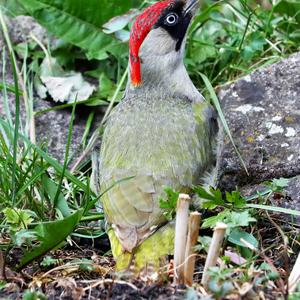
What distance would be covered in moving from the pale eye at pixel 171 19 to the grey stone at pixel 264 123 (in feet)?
2.08

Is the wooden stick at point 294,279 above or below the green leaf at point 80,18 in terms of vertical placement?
below

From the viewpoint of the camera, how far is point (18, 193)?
13.0 ft

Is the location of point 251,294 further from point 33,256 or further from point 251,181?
point 251,181

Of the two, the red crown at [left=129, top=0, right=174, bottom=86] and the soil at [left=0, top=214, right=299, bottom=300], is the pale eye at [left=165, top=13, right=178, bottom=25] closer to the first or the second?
the red crown at [left=129, top=0, right=174, bottom=86]

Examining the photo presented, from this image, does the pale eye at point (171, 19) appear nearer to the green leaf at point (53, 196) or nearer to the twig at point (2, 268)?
the green leaf at point (53, 196)

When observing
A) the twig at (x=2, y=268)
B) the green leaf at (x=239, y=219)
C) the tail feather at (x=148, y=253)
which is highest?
the green leaf at (x=239, y=219)

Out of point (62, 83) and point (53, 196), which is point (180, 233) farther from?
point (62, 83)

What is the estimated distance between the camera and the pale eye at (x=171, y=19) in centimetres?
440

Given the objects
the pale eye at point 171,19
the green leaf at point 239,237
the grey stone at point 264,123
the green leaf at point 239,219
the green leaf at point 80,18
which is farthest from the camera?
the green leaf at point 80,18

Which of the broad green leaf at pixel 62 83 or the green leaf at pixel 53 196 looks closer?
the green leaf at pixel 53 196

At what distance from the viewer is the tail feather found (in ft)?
11.1

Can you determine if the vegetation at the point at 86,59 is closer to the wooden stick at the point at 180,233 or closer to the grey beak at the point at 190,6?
the grey beak at the point at 190,6

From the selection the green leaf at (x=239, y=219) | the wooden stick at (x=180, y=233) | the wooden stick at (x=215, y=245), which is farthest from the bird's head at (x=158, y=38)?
the wooden stick at (x=215, y=245)

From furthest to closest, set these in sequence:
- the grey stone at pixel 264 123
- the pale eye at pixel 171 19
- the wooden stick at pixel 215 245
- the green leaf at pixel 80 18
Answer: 1. the green leaf at pixel 80 18
2. the pale eye at pixel 171 19
3. the grey stone at pixel 264 123
4. the wooden stick at pixel 215 245
